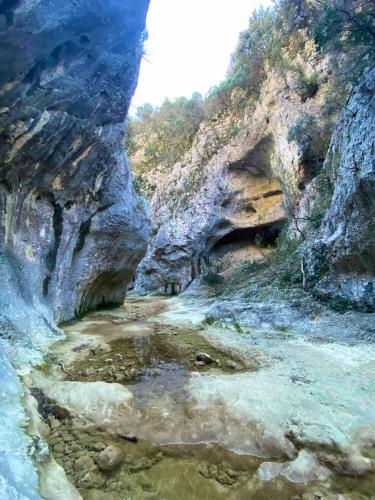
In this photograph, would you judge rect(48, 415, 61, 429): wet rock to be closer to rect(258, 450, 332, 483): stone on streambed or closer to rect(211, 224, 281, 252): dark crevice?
rect(258, 450, 332, 483): stone on streambed

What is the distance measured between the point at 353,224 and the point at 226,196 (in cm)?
1240

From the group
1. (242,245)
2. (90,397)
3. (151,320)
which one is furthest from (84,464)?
(242,245)

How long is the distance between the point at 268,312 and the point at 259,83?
1557 centimetres

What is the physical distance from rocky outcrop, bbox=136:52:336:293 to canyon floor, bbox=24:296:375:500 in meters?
11.8

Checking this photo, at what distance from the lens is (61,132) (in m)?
6.35

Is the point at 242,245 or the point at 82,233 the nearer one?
the point at 82,233

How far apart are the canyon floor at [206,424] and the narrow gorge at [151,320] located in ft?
0.06

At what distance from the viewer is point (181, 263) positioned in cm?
1992

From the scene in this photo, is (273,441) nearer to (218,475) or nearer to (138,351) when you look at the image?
(218,475)

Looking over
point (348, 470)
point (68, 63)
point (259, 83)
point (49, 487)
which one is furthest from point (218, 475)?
point (259, 83)

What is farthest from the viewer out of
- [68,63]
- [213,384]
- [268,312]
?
[268,312]

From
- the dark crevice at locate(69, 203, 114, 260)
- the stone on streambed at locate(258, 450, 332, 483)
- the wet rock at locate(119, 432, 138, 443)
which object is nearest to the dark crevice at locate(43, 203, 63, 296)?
the dark crevice at locate(69, 203, 114, 260)

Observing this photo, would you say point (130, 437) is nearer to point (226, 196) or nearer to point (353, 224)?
point (353, 224)

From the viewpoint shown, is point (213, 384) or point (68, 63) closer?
point (213, 384)
